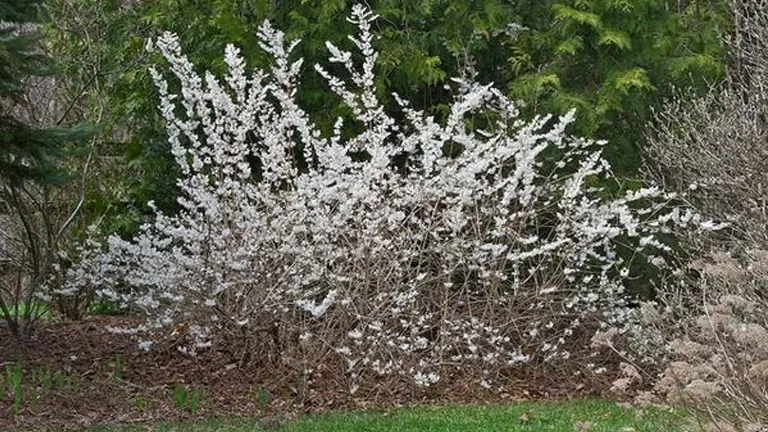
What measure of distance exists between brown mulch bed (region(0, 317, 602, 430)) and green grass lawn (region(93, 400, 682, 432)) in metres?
0.44

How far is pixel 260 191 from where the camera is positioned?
974 cm

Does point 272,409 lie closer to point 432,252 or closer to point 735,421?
point 432,252

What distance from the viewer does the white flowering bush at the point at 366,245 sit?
9703 mm

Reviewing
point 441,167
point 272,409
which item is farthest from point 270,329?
point 441,167

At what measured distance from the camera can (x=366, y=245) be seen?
9.87 m

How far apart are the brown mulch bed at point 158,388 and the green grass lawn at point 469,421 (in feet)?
1.43

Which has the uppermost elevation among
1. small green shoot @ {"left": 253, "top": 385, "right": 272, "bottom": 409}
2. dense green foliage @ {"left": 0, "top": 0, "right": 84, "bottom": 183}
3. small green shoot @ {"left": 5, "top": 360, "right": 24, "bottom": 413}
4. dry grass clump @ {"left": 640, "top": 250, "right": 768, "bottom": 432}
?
dense green foliage @ {"left": 0, "top": 0, "right": 84, "bottom": 183}

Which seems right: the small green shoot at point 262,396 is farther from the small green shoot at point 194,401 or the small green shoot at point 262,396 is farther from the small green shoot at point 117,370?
the small green shoot at point 117,370

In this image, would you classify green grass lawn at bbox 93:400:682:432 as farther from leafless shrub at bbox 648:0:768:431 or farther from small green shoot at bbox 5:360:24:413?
small green shoot at bbox 5:360:24:413

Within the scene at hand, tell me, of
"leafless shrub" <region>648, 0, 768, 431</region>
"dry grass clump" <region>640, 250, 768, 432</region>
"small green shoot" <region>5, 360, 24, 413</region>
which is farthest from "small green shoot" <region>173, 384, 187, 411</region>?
"dry grass clump" <region>640, 250, 768, 432</region>

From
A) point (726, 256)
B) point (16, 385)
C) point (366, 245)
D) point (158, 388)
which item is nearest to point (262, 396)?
point (158, 388)

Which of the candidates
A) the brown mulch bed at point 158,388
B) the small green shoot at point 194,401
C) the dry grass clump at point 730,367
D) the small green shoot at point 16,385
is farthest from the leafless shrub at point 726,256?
the small green shoot at point 16,385

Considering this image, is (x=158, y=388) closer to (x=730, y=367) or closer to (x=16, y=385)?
(x=16, y=385)

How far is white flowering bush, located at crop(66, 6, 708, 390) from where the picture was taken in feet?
31.8
